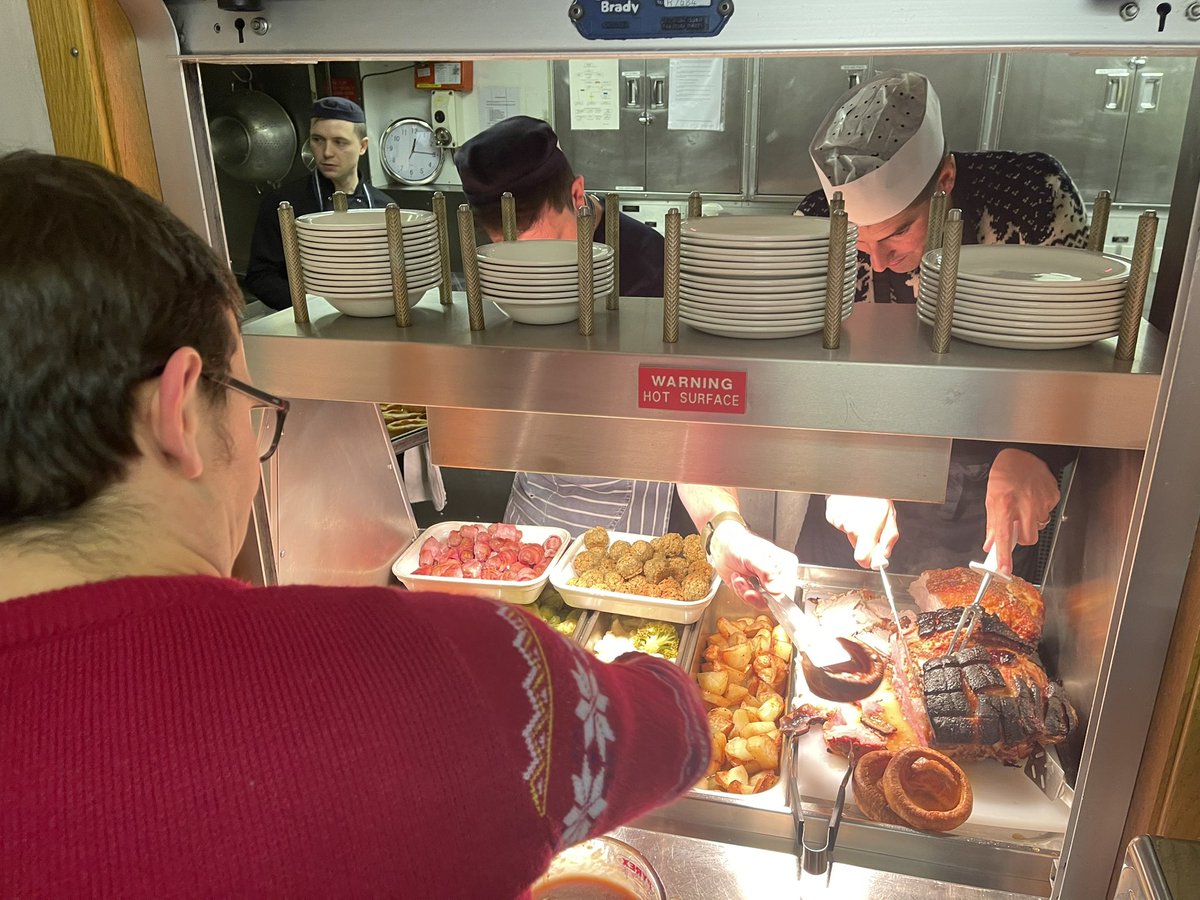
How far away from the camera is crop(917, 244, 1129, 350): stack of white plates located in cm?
101

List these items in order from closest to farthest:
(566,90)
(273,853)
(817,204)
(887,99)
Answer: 1. (273,853)
2. (887,99)
3. (817,204)
4. (566,90)

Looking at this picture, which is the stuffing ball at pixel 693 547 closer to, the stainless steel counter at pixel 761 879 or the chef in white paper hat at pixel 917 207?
the chef in white paper hat at pixel 917 207

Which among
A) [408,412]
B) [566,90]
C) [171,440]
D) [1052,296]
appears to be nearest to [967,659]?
[1052,296]

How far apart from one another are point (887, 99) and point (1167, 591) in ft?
5.30

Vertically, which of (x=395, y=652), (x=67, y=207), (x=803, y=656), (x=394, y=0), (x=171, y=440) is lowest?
(x=803, y=656)

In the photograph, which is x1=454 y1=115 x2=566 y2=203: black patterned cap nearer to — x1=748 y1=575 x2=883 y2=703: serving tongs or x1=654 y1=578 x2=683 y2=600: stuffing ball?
x1=654 y1=578 x2=683 y2=600: stuffing ball

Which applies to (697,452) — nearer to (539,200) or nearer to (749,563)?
(749,563)

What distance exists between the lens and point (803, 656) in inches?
64.5

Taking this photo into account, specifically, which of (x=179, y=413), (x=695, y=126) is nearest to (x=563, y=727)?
(x=179, y=413)

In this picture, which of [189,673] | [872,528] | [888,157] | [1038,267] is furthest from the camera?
[888,157]

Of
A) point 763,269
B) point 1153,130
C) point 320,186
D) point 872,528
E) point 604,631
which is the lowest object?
point 604,631

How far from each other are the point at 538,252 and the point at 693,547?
782 millimetres

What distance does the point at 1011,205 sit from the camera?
2.21 metres

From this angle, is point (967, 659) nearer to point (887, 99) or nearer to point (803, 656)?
point (803, 656)
